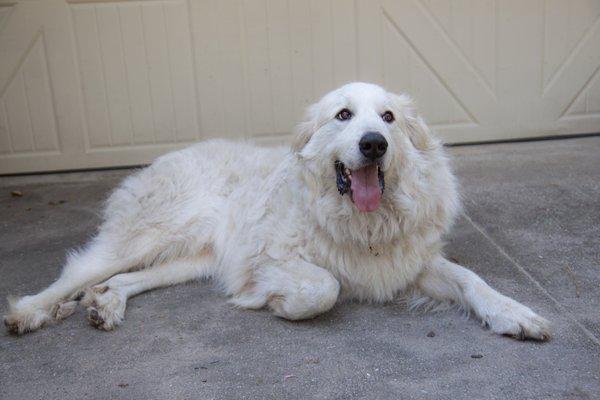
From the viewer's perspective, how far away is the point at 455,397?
2854 mm

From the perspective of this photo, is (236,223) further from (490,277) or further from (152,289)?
(490,277)

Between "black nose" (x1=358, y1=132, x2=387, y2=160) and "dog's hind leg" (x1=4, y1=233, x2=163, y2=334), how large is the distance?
5.26ft

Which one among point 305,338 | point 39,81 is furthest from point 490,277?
point 39,81

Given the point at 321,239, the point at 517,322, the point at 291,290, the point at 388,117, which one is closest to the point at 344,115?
the point at 388,117

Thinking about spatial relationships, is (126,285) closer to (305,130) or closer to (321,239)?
(321,239)

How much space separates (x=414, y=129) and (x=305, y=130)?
61cm

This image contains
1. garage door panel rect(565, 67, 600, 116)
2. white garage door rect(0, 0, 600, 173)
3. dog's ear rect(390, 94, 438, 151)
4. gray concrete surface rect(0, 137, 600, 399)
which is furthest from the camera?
garage door panel rect(565, 67, 600, 116)

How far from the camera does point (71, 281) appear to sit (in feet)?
13.1

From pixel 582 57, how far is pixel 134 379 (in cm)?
563

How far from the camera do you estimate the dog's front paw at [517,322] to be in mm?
3270

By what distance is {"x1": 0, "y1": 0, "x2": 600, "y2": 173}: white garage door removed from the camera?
6.55 metres

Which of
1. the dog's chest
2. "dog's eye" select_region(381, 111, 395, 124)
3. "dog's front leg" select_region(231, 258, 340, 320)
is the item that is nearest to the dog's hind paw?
"dog's front leg" select_region(231, 258, 340, 320)

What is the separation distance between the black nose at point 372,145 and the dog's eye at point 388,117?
1.22ft

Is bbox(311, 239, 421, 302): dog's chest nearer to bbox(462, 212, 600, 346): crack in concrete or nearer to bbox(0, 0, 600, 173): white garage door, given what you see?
bbox(462, 212, 600, 346): crack in concrete
